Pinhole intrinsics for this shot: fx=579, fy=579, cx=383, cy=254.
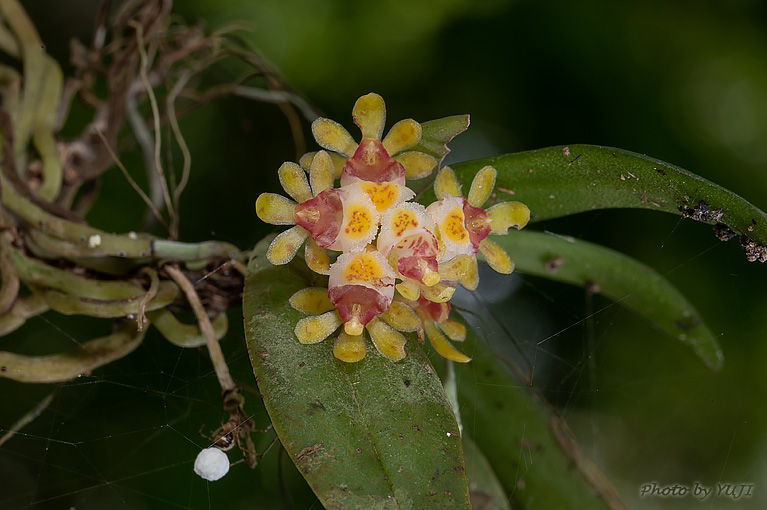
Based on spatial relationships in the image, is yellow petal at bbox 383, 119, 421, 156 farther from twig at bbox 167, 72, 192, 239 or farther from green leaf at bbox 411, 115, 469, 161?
twig at bbox 167, 72, 192, 239

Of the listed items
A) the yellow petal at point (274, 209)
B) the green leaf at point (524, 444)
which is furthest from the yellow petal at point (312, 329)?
the green leaf at point (524, 444)

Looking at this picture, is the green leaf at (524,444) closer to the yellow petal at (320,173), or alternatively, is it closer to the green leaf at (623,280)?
the green leaf at (623,280)

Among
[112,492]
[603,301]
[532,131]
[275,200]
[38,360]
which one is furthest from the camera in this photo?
[532,131]

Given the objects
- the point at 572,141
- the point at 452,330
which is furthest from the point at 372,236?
the point at 572,141

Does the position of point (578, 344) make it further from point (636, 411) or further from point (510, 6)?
point (510, 6)

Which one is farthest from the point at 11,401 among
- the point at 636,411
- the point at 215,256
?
the point at 636,411

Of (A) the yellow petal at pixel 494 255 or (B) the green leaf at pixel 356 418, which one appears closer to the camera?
(B) the green leaf at pixel 356 418
